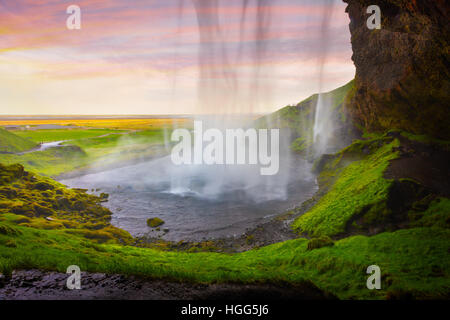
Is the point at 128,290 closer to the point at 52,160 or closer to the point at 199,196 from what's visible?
the point at 199,196

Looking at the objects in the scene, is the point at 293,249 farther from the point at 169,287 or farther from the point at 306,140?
the point at 306,140

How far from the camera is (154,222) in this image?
34469 mm

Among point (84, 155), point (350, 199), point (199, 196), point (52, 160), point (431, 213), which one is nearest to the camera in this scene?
point (431, 213)

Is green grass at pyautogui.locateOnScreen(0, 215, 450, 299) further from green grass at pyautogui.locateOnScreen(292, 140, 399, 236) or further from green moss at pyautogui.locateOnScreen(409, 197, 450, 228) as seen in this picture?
green grass at pyautogui.locateOnScreen(292, 140, 399, 236)

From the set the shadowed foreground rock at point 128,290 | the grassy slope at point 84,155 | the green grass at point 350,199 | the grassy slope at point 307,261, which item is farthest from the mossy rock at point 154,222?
the grassy slope at point 84,155

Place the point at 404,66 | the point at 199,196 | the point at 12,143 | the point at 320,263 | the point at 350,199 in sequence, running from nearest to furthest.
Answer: the point at 320,263
the point at 350,199
the point at 404,66
the point at 199,196
the point at 12,143

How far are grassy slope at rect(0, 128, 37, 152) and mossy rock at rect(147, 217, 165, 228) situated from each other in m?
67.5

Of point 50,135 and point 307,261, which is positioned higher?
point 50,135

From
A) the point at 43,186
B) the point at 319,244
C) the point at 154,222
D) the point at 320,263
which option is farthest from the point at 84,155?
the point at 320,263

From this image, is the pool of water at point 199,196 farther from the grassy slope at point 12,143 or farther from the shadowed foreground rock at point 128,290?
the grassy slope at point 12,143

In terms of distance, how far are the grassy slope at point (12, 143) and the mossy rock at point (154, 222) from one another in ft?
221

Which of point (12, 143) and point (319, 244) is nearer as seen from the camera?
point (319, 244)

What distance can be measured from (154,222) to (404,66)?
147ft
